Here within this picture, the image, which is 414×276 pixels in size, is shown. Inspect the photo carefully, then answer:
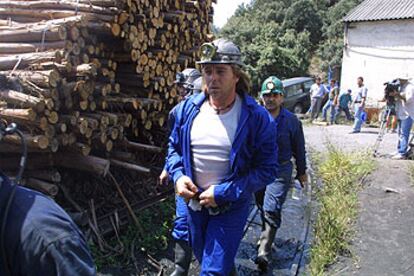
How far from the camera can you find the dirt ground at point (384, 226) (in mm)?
4594

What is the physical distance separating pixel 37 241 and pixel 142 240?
361 centimetres

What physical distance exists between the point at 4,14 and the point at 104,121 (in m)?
1.84

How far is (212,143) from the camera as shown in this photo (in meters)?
3.04

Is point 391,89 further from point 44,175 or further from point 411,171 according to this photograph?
point 44,175

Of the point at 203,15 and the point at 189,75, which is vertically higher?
the point at 203,15

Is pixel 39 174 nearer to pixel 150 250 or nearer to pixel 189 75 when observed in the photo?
pixel 150 250

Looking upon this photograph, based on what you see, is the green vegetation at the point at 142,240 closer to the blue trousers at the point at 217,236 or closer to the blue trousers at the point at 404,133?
the blue trousers at the point at 217,236

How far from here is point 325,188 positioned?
24.0ft

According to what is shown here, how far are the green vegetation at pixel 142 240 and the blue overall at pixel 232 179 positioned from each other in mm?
1474

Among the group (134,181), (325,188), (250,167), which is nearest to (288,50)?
(325,188)

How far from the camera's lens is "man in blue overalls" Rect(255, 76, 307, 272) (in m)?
4.39

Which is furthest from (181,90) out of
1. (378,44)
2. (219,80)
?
(378,44)

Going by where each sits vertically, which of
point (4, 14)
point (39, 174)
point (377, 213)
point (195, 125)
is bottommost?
point (377, 213)

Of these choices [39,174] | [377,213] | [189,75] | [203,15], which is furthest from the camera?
[203,15]
